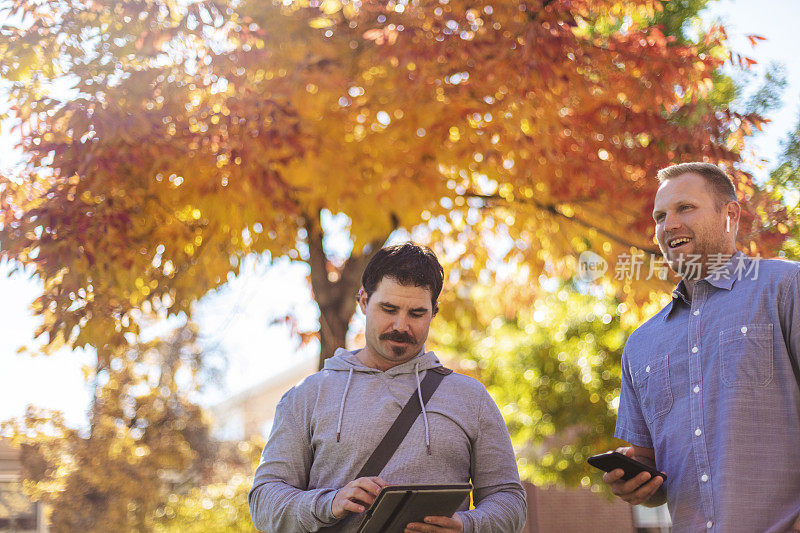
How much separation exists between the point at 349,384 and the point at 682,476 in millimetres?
1195

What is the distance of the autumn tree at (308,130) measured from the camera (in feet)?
15.2

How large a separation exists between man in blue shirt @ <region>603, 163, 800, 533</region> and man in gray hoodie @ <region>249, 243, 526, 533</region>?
440 millimetres

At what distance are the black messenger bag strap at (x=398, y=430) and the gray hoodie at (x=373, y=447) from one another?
19 millimetres

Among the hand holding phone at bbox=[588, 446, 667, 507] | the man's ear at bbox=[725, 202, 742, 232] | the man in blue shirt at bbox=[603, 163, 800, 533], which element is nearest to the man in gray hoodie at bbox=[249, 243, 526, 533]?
the hand holding phone at bbox=[588, 446, 667, 507]

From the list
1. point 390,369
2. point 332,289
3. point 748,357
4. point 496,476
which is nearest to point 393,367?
point 390,369

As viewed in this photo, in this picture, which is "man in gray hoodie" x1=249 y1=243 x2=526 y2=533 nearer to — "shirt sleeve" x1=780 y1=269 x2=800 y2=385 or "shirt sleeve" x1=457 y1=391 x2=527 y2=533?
"shirt sleeve" x1=457 y1=391 x2=527 y2=533

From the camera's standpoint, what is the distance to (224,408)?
840 inches

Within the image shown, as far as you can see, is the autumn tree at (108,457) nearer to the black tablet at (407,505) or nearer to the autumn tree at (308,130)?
the autumn tree at (308,130)

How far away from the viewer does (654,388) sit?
2.81 metres

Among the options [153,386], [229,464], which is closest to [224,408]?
[229,464]

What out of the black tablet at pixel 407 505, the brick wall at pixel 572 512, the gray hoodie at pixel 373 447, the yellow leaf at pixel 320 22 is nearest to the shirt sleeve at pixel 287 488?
the gray hoodie at pixel 373 447

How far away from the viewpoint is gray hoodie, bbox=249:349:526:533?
261 centimetres

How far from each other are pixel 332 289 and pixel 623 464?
3.91 meters

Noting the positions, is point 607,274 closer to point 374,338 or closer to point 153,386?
point 374,338
